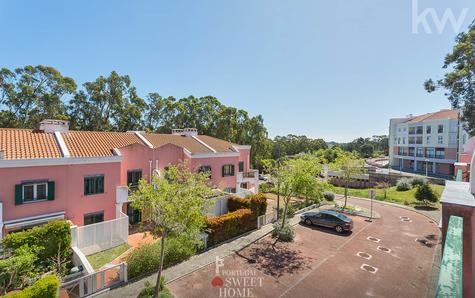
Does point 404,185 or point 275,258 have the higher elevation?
point 404,185

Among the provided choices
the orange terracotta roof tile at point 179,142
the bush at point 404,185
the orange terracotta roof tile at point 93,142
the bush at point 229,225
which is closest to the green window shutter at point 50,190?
the orange terracotta roof tile at point 93,142

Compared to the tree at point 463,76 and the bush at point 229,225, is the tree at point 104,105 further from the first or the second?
the tree at point 463,76

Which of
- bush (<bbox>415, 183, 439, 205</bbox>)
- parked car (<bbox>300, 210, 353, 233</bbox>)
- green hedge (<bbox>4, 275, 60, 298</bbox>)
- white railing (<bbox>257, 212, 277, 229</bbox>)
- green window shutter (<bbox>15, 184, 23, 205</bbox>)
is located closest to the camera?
green hedge (<bbox>4, 275, 60, 298</bbox>)

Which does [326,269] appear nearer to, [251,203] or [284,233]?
[284,233]

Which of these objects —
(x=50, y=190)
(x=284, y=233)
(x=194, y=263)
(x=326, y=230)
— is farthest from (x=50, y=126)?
(x=326, y=230)

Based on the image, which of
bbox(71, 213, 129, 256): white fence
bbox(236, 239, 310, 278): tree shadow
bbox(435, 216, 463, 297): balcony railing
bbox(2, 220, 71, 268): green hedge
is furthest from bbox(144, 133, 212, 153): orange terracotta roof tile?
bbox(435, 216, 463, 297): balcony railing

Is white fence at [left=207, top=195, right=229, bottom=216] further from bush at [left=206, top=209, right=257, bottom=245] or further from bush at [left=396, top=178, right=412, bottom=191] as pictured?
bush at [left=396, top=178, right=412, bottom=191]

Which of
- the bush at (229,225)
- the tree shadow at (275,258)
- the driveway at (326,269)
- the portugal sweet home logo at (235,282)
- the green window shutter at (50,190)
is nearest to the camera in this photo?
the portugal sweet home logo at (235,282)
